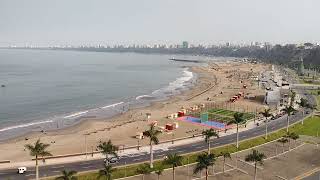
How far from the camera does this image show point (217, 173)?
199 feet

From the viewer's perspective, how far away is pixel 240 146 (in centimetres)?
7456

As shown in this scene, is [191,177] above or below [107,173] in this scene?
below

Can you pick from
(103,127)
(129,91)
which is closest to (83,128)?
(103,127)

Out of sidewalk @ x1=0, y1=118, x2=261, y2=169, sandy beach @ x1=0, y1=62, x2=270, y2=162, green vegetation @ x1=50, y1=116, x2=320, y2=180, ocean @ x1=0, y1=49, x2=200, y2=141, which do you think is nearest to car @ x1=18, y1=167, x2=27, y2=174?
sidewalk @ x1=0, y1=118, x2=261, y2=169

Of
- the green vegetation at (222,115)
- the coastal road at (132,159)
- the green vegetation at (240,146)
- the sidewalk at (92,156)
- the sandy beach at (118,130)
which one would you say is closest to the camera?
the green vegetation at (240,146)

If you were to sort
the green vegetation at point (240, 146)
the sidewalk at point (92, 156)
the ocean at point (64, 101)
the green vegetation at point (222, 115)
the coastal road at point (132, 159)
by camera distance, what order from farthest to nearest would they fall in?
the ocean at point (64, 101), the green vegetation at point (222, 115), the sidewalk at point (92, 156), the coastal road at point (132, 159), the green vegetation at point (240, 146)

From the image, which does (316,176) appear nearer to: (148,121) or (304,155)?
(304,155)

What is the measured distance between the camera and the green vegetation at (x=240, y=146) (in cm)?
5777

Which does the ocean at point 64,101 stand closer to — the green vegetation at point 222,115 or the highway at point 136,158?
the green vegetation at point 222,115

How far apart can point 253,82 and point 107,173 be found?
527 feet

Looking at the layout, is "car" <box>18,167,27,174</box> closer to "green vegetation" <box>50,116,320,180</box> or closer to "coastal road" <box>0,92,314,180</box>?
"coastal road" <box>0,92,314,180</box>

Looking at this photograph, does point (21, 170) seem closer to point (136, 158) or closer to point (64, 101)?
point (136, 158)

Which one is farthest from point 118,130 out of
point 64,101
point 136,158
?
point 64,101

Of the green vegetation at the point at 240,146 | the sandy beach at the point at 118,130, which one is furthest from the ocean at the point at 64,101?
the green vegetation at the point at 240,146
